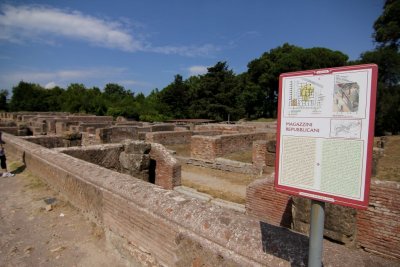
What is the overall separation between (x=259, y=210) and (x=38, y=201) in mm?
4954

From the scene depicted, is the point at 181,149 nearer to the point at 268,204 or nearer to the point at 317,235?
the point at 268,204

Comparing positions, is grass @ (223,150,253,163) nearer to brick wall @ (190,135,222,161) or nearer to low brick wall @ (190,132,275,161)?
low brick wall @ (190,132,275,161)

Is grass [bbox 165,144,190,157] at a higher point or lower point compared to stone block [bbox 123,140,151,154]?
lower

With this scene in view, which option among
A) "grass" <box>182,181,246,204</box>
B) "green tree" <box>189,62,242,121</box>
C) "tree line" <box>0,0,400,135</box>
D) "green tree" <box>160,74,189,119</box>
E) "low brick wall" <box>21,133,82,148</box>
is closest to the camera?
"grass" <box>182,181,246,204</box>

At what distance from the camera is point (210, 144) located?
42.0ft

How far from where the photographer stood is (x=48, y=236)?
13.9ft

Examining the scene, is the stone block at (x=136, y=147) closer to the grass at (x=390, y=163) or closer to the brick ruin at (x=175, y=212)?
the brick ruin at (x=175, y=212)

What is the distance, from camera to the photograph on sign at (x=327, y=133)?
4.67 ft

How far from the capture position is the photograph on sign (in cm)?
142

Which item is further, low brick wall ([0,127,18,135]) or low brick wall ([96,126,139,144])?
low brick wall ([96,126,139,144])

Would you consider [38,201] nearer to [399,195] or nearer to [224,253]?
[224,253]

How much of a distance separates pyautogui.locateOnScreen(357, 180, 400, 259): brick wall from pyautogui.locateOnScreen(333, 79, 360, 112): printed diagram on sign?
12.2 ft

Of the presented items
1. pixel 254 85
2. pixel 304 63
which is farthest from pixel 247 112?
pixel 304 63

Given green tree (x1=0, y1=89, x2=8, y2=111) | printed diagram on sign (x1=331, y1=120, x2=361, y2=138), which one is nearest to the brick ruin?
printed diagram on sign (x1=331, y1=120, x2=361, y2=138)
